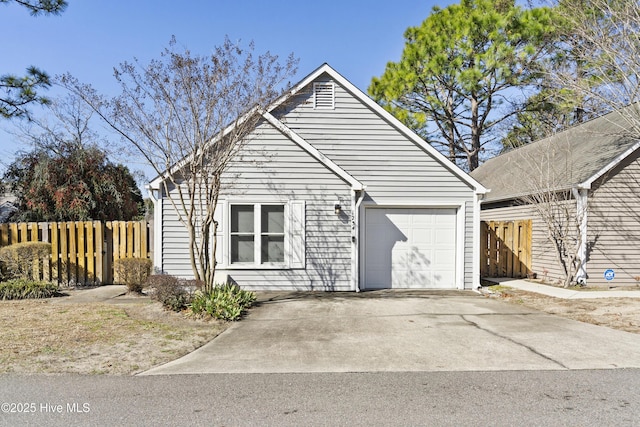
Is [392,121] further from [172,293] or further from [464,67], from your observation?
[464,67]

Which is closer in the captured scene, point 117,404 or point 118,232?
point 117,404

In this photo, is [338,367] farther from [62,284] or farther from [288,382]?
[62,284]

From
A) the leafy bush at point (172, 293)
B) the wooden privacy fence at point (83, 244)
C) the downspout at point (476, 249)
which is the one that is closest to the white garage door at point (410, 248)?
the downspout at point (476, 249)

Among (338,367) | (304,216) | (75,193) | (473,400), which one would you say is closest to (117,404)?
(338,367)

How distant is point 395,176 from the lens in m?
11.3

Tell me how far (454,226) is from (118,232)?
29.2 feet

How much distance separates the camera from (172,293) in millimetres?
8133

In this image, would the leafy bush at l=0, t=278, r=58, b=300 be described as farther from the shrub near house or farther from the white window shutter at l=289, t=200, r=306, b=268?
the white window shutter at l=289, t=200, r=306, b=268

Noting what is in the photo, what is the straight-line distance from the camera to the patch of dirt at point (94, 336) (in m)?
5.22

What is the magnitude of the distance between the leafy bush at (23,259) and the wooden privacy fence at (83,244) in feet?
1.24

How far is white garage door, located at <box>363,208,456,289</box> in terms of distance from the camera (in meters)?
11.3

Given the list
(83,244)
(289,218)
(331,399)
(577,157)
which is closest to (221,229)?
(289,218)

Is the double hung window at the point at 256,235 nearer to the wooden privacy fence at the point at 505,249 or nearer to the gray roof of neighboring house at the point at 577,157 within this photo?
the wooden privacy fence at the point at 505,249

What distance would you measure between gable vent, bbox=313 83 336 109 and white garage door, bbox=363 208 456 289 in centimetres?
306
